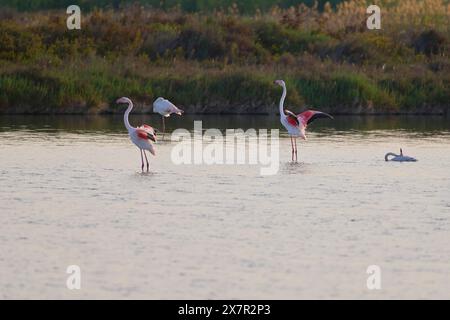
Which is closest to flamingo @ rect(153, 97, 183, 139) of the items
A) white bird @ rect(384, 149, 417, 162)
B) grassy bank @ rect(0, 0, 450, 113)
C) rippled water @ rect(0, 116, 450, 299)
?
rippled water @ rect(0, 116, 450, 299)

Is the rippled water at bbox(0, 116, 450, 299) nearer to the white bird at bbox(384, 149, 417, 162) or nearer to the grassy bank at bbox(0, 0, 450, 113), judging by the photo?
the white bird at bbox(384, 149, 417, 162)

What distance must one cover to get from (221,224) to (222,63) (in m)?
17.5

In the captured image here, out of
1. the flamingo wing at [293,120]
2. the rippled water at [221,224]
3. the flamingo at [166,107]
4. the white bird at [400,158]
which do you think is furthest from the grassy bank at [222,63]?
the white bird at [400,158]

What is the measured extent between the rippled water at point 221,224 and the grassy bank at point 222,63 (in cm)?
663

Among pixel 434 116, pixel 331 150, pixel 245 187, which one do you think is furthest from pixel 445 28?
pixel 245 187

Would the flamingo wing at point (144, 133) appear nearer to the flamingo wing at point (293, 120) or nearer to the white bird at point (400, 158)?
the flamingo wing at point (293, 120)

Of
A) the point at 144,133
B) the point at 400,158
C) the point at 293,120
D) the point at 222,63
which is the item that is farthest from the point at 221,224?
the point at 222,63

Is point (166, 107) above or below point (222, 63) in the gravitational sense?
below

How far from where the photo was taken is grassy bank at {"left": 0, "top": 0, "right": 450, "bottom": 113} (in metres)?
26.8

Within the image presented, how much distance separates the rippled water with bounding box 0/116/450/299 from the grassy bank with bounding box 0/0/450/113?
6.63 meters

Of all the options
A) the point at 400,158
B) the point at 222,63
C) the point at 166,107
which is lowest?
the point at 400,158

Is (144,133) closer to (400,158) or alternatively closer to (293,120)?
(293,120)

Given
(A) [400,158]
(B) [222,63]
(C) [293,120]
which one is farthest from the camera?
(B) [222,63]

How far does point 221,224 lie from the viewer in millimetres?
12734
